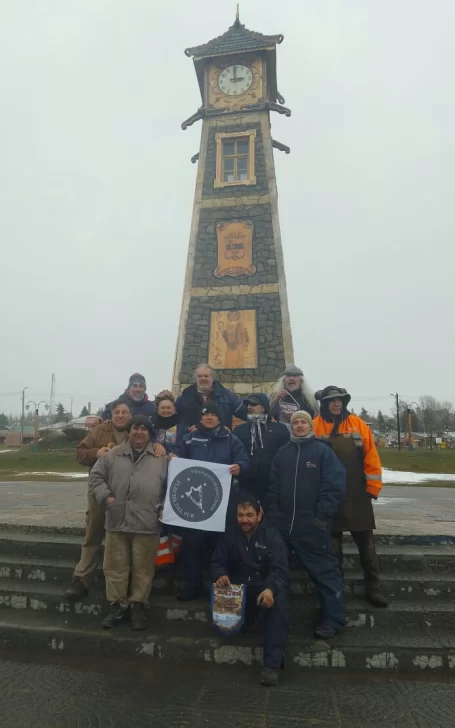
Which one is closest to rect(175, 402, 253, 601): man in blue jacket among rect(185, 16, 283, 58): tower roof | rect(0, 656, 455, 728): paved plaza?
rect(0, 656, 455, 728): paved plaza

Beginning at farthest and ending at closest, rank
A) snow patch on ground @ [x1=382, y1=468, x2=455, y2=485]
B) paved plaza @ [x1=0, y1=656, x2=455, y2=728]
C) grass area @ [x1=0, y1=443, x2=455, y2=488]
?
grass area @ [x1=0, y1=443, x2=455, y2=488]
snow patch on ground @ [x1=382, y1=468, x2=455, y2=485]
paved plaza @ [x1=0, y1=656, x2=455, y2=728]

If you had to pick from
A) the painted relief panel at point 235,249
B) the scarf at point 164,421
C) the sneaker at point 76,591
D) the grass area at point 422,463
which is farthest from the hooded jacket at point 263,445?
the grass area at point 422,463

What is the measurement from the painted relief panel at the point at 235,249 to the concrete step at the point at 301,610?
9635 millimetres

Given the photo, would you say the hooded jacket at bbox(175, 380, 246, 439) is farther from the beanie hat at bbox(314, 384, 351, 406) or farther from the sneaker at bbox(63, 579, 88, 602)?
the sneaker at bbox(63, 579, 88, 602)

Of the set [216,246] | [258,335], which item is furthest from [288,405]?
[216,246]

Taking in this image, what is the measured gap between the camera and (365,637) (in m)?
3.67

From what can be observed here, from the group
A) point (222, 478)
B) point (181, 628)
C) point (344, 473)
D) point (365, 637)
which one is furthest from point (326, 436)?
point (181, 628)

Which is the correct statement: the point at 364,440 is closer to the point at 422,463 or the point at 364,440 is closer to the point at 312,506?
the point at 312,506

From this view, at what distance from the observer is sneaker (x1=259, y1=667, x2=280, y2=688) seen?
3.19 meters

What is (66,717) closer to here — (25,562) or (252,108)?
(25,562)

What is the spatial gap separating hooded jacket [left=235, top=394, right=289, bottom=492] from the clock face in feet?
40.7

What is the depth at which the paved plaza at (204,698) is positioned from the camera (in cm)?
279

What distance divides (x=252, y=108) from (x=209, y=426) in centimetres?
1208

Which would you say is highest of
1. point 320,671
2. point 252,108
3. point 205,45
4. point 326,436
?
point 205,45
